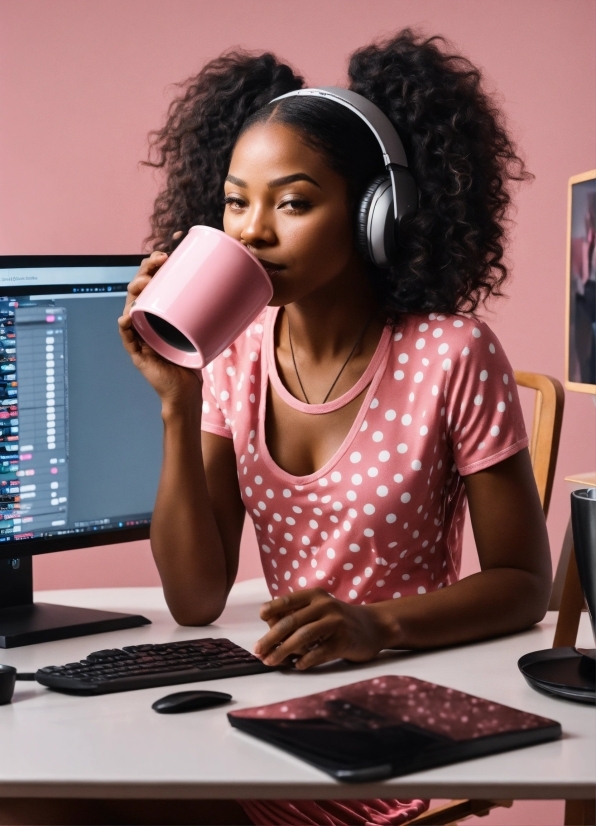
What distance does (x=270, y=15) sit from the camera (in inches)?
96.1

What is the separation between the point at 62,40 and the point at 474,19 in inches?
37.8

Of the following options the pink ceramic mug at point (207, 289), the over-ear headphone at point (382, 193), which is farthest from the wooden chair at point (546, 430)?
the pink ceramic mug at point (207, 289)

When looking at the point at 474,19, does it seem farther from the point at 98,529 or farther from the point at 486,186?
the point at 98,529

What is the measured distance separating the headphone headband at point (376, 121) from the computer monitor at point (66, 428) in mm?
302

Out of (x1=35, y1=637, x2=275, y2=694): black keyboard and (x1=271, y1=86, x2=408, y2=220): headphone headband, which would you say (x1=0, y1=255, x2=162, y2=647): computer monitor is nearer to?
(x1=35, y1=637, x2=275, y2=694): black keyboard

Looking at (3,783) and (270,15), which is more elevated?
(270,15)

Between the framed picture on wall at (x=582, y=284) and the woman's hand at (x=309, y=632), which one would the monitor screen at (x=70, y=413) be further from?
the framed picture on wall at (x=582, y=284)

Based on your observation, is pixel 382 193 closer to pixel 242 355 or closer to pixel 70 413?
pixel 242 355

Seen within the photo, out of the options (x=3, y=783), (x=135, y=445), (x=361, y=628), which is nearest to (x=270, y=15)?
(x=135, y=445)

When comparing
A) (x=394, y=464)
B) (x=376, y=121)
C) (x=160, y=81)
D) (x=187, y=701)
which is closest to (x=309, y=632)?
(x=187, y=701)

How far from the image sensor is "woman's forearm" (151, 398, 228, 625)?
120cm

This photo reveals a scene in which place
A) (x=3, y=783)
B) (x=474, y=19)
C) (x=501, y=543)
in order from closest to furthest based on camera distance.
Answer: (x=3, y=783) → (x=501, y=543) → (x=474, y=19)

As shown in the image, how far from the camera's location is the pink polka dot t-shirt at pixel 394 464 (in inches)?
47.1

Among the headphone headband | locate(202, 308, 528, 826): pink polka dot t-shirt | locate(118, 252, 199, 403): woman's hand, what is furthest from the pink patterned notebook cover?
the headphone headband
